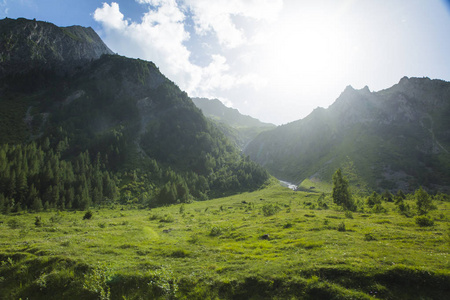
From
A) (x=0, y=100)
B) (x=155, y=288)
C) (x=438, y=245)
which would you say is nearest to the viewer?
(x=155, y=288)

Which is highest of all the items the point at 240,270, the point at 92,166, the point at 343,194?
the point at 92,166

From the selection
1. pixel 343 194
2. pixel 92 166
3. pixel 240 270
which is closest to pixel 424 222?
pixel 343 194

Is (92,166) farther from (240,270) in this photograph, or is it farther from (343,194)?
(240,270)

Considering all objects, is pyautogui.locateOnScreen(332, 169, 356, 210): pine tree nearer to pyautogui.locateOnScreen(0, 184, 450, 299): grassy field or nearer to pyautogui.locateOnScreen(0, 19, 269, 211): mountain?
pyautogui.locateOnScreen(0, 184, 450, 299): grassy field

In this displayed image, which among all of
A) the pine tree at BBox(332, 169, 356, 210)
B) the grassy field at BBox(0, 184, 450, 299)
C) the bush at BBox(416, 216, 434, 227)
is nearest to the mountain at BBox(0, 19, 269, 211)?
the grassy field at BBox(0, 184, 450, 299)

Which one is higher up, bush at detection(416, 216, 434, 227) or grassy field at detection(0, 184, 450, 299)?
grassy field at detection(0, 184, 450, 299)

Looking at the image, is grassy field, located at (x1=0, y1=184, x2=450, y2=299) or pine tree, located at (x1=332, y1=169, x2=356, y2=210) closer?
grassy field, located at (x1=0, y1=184, x2=450, y2=299)

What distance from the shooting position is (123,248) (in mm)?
25719

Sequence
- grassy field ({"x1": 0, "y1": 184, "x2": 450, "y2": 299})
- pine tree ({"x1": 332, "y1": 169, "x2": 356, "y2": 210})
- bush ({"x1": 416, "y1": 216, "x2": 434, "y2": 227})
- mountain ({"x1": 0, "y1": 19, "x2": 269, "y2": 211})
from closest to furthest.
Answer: grassy field ({"x1": 0, "y1": 184, "x2": 450, "y2": 299}) → bush ({"x1": 416, "y1": 216, "x2": 434, "y2": 227}) → pine tree ({"x1": 332, "y1": 169, "x2": 356, "y2": 210}) → mountain ({"x1": 0, "y1": 19, "x2": 269, "y2": 211})

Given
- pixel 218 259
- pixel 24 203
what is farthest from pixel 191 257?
pixel 24 203

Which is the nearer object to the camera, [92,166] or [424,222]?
[424,222]

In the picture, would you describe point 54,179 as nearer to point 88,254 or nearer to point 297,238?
point 88,254

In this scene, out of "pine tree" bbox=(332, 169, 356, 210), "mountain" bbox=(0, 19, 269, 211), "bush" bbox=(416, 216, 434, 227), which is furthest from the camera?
"mountain" bbox=(0, 19, 269, 211)

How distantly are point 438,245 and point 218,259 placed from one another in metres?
23.5
